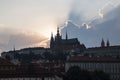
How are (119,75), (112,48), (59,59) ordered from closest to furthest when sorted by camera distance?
(119,75), (59,59), (112,48)

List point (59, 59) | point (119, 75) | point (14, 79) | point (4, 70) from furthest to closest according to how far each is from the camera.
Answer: point (59, 59) < point (119, 75) < point (4, 70) < point (14, 79)

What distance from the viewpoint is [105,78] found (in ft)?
318

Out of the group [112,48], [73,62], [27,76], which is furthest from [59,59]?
[27,76]

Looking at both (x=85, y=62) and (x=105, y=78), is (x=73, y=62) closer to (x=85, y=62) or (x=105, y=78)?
(x=85, y=62)

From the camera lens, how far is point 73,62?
135 m

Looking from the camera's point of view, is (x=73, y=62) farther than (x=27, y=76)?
Yes

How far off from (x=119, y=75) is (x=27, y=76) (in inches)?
2117

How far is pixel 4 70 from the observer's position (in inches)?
3546

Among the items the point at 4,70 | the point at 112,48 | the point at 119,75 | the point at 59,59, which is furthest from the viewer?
the point at 112,48

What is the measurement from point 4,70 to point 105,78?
2014 cm

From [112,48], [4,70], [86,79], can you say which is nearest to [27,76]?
[4,70]

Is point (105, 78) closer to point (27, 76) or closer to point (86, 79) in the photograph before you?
point (86, 79)

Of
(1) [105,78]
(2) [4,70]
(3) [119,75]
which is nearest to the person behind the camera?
(2) [4,70]

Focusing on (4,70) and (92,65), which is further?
(92,65)
